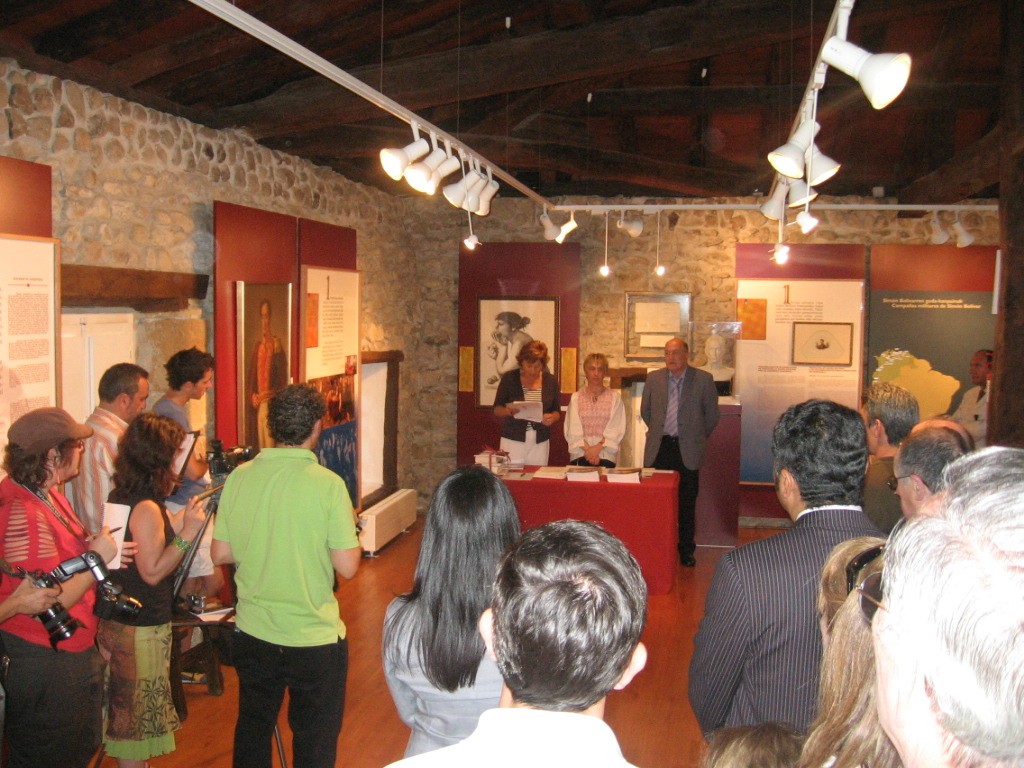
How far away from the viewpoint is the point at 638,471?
6973 mm

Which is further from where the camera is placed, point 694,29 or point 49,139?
point 694,29

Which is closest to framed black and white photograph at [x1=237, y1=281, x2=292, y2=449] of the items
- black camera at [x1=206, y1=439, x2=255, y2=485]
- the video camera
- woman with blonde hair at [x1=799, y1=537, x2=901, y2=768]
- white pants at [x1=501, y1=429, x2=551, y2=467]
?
black camera at [x1=206, y1=439, x2=255, y2=485]

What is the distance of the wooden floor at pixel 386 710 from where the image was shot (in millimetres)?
4434

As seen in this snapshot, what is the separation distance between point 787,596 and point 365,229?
7.08 metres

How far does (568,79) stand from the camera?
17.6 ft

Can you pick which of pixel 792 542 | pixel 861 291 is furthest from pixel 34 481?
pixel 861 291

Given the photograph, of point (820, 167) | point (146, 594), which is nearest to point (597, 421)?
point (820, 167)

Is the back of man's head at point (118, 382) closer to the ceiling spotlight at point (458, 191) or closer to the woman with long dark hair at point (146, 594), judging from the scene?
the woman with long dark hair at point (146, 594)

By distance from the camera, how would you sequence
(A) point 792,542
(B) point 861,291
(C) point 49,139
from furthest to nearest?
(B) point 861,291, (C) point 49,139, (A) point 792,542

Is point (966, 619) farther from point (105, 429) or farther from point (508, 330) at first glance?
point (508, 330)

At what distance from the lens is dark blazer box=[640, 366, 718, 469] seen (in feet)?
25.5

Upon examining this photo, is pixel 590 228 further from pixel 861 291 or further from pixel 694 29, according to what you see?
pixel 694 29

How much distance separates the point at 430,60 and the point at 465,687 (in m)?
4.03

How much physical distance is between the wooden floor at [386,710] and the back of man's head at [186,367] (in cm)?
177
